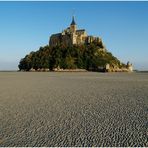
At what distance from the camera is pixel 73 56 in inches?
4779

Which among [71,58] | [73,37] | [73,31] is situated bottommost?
[71,58]

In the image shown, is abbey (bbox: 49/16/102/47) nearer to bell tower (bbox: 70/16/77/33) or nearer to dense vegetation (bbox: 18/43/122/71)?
bell tower (bbox: 70/16/77/33)

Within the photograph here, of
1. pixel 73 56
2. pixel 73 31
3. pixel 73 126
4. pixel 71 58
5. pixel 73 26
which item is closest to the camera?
pixel 73 126

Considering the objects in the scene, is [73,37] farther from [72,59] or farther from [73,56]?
[72,59]

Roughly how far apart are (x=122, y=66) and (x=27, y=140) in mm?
135215

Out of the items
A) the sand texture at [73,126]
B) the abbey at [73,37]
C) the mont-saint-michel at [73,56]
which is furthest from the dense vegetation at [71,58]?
the sand texture at [73,126]

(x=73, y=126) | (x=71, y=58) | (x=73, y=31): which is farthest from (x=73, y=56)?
(x=73, y=126)

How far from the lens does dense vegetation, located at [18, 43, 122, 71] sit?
119 metres

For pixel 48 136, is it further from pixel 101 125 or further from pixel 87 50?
pixel 87 50

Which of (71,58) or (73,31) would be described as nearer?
(71,58)

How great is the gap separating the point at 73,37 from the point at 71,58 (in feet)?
35.1

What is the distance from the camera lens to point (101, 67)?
119438mm

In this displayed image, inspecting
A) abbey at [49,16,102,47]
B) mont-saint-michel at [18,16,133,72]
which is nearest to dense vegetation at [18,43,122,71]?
mont-saint-michel at [18,16,133,72]

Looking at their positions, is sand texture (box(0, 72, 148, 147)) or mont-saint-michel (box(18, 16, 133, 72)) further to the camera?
mont-saint-michel (box(18, 16, 133, 72))
